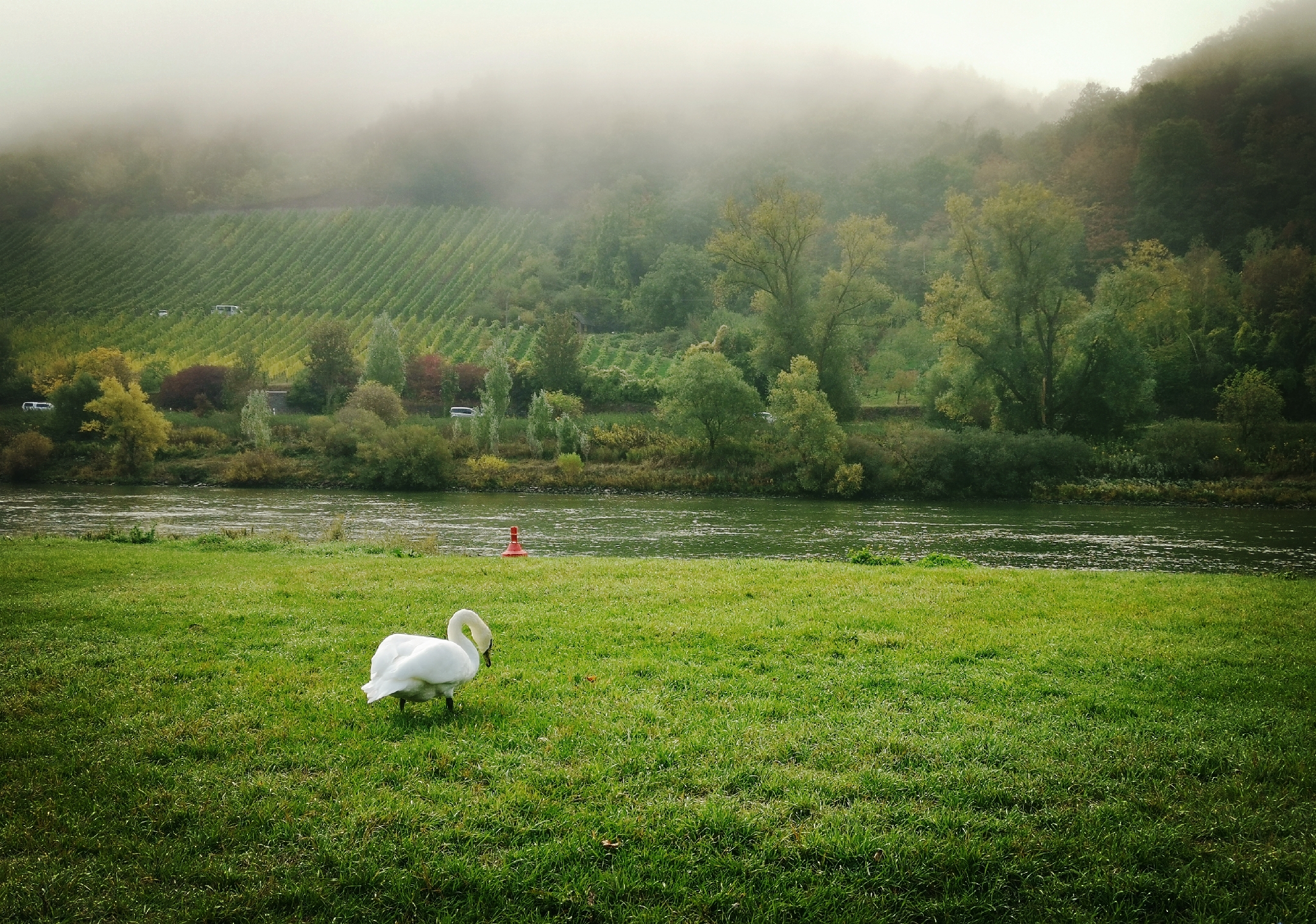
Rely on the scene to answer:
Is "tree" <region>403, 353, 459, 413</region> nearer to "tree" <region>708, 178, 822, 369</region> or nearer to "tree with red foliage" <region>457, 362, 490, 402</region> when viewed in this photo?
"tree with red foliage" <region>457, 362, 490, 402</region>

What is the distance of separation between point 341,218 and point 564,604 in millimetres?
144752

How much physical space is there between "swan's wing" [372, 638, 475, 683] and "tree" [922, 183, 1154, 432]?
A: 154 ft

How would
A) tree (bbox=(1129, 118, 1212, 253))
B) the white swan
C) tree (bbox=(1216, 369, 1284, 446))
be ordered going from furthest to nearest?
tree (bbox=(1129, 118, 1212, 253)), tree (bbox=(1216, 369, 1284, 446)), the white swan

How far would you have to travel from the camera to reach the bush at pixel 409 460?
4653 centimetres

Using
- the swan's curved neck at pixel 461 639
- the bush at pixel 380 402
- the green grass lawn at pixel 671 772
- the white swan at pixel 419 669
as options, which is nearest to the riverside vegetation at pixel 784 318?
the bush at pixel 380 402

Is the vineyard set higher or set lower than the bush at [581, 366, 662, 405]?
higher

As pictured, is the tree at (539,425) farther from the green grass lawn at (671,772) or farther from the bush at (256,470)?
the green grass lawn at (671,772)

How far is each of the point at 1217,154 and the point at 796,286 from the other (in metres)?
56.4

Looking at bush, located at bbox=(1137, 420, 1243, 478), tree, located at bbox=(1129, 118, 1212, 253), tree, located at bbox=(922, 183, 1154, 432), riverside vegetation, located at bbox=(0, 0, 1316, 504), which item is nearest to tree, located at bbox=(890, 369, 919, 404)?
riverside vegetation, located at bbox=(0, 0, 1316, 504)

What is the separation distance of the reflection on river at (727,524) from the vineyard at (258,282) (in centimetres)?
4005

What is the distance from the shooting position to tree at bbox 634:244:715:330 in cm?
9862

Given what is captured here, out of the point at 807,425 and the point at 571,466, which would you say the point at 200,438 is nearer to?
the point at 571,466

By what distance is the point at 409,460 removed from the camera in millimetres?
46562

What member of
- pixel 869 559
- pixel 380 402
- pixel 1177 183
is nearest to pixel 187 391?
pixel 380 402
